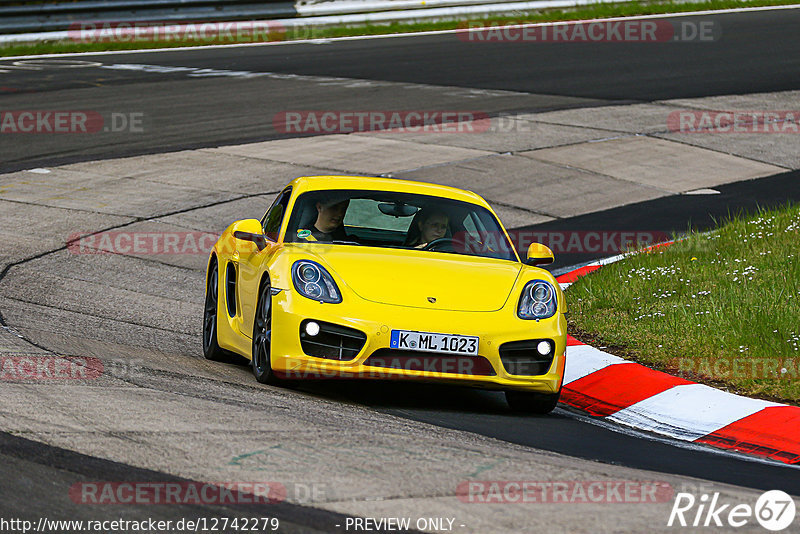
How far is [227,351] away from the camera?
352 inches

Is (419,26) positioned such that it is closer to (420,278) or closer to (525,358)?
(420,278)

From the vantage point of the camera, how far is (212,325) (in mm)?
9188

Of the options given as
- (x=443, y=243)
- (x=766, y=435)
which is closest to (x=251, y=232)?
(x=443, y=243)

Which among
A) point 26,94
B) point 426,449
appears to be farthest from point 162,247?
point 26,94

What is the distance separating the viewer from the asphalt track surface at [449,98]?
21.1ft

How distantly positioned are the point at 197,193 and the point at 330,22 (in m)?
14.9

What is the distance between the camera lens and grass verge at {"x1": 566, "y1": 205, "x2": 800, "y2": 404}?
27.0 feet

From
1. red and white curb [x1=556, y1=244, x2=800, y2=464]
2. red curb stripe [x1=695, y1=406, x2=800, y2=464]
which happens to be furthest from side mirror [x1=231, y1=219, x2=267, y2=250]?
red curb stripe [x1=695, y1=406, x2=800, y2=464]

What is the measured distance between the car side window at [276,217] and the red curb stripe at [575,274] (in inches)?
137

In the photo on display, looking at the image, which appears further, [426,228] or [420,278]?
[426,228]

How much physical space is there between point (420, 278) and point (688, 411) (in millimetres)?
1763

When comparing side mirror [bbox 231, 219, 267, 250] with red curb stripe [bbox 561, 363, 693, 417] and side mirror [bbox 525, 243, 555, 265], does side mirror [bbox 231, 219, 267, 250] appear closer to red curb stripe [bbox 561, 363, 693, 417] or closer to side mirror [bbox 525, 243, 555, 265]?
side mirror [bbox 525, 243, 555, 265]

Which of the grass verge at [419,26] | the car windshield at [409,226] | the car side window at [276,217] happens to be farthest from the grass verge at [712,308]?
the grass verge at [419,26]

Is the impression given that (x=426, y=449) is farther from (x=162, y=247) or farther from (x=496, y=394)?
(x=162, y=247)
